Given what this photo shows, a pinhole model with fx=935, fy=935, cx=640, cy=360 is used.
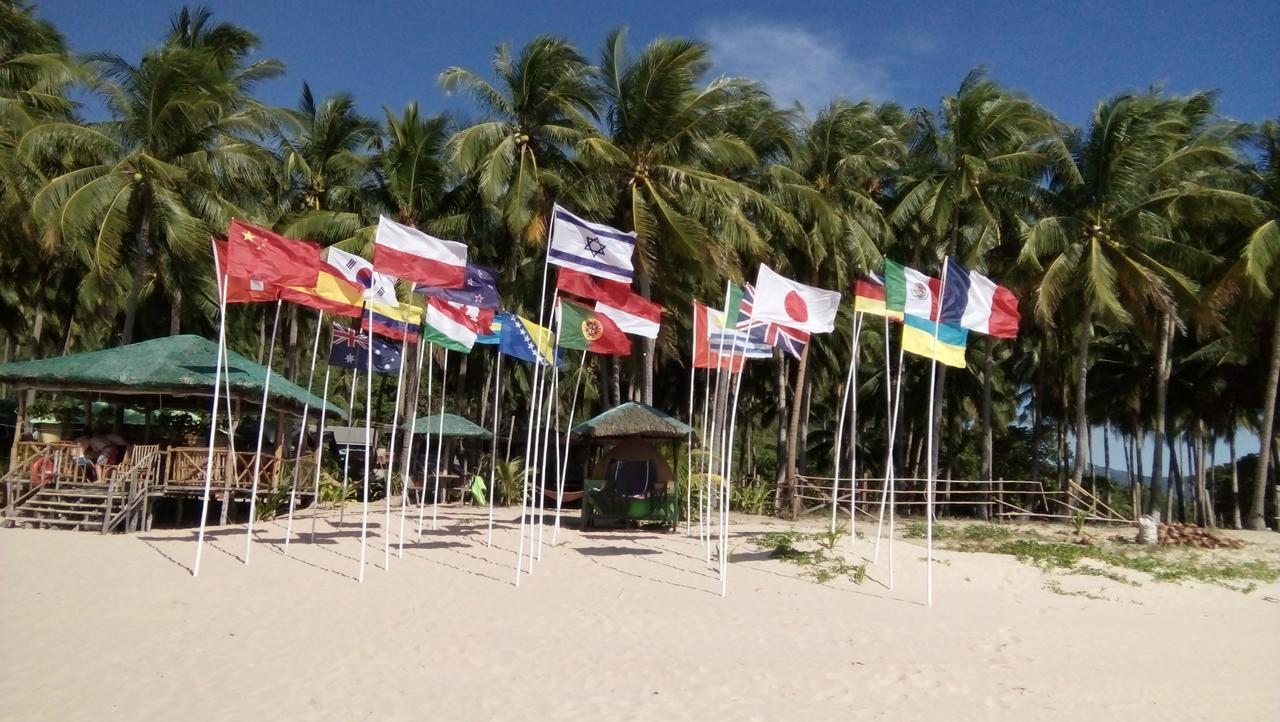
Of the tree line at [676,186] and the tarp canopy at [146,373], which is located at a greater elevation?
the tree line at [676,186]

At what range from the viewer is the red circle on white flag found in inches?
539

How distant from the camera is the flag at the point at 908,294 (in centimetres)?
1337

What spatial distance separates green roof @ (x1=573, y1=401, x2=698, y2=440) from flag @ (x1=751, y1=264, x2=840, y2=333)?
540 centimetres

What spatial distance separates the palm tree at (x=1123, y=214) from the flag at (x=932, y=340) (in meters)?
12.1

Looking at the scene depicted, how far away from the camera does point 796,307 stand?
13.7 m

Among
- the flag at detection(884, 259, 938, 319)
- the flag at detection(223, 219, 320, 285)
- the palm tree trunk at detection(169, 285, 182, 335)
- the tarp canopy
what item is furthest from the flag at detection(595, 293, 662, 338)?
the palm tree trunk at detection(169, 285, 182, 335)

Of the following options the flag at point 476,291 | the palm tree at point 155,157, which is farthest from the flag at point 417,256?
the palm tree at point 155,157

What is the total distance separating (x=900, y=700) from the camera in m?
8.03

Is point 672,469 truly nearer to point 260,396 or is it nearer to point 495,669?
point 260,396

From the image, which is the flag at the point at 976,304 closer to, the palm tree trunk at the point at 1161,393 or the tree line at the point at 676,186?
the tree line at the point at 676,186

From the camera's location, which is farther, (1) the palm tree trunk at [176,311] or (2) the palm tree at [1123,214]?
(1) the palm tree trunk at [176,311]

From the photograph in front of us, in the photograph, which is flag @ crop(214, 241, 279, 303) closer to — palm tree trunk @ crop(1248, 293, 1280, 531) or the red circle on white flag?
the red circle on white flag

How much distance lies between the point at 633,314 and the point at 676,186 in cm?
981

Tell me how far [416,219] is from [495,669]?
68.1 ft
